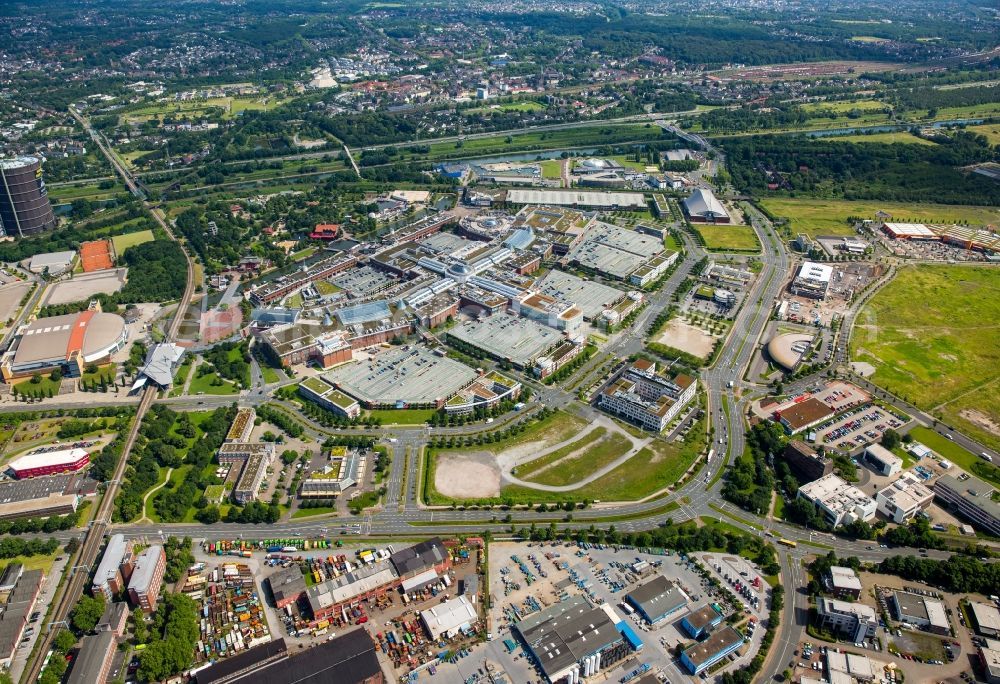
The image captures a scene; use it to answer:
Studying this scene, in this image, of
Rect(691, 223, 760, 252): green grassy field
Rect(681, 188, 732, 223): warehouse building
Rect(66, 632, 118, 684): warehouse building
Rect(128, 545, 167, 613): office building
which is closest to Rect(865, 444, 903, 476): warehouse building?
Rect(691, 223, 760, 252): green grassy field

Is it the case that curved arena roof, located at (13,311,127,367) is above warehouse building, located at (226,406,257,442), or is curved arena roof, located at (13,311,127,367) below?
below

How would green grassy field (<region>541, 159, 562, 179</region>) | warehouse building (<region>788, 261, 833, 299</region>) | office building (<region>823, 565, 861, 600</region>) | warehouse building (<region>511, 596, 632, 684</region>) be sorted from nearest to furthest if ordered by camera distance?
1. warehouse building (<region>511, 596, 632, 684</region>)
2. office building (<region>823, 565, 861, 600</region>)
3. warehouse building (<region>788, 261, 833, 299</region>)
4. green grassy field (<region>541, 159, 562, 179</region>)

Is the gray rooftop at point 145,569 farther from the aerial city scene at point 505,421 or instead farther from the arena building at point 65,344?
the arena building at point 65,344

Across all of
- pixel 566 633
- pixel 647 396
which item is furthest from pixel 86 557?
pixel 647 396

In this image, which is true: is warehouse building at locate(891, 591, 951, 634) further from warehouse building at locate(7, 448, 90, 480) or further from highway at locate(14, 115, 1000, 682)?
warehouse building at locate(7, 448, 90, 480)

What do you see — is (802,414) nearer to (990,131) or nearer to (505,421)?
(505,421)

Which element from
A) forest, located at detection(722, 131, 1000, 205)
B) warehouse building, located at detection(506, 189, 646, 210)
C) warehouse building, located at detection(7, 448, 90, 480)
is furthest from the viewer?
forest, located at detection(722, 131, 1000, 205)

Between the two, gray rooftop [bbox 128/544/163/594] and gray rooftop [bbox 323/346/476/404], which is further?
gray rooftop [bbox 323/346/476/404]
